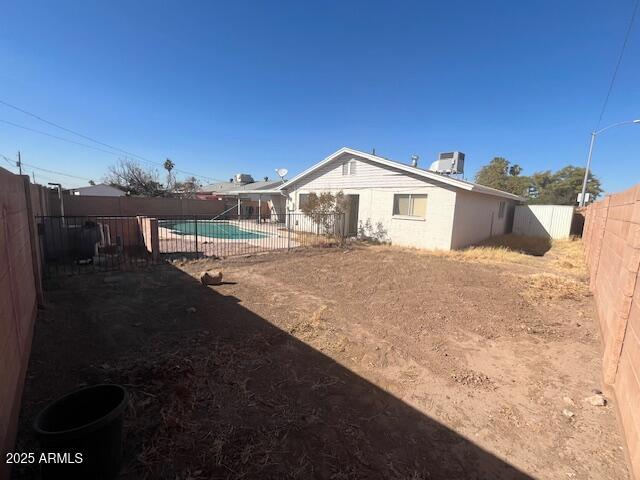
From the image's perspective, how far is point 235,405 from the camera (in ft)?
8.73

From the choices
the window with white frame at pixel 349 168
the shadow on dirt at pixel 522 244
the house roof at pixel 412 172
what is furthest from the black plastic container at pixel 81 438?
the shadow on dirt at pixel 522 244

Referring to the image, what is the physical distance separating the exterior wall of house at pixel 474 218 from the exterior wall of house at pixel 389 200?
18.7 inches

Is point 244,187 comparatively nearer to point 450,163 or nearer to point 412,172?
point 450,163

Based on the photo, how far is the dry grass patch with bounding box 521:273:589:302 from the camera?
6.11m

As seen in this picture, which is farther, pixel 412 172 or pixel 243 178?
pixel 243 178

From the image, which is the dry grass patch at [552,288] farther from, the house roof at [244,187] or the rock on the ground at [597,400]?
the house roof at [244,187]

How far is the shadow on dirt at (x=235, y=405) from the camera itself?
6.84 feet

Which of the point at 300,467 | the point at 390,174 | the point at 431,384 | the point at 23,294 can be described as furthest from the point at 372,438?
the point at 390,174

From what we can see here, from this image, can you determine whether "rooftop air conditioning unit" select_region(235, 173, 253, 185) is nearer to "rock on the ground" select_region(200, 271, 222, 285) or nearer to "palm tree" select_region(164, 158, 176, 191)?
"palm tree" select_region(164, 158, 176, 191)

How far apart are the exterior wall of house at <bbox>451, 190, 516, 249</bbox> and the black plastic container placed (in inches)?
458

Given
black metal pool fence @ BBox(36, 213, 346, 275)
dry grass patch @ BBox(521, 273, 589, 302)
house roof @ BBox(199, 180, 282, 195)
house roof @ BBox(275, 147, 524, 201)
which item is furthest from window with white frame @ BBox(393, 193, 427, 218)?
house roof @ BBox(199, 180, 282, 195)

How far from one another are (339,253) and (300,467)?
29.5 feet

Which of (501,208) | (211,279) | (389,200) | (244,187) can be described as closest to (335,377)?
(211,279)

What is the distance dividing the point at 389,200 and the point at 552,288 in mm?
7170
